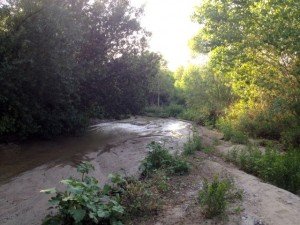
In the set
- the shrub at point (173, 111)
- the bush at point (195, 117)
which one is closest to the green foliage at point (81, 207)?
the bush at point (195, 117)

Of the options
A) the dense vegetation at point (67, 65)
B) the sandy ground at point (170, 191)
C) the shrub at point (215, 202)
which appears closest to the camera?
the shrub at point (215, 202)

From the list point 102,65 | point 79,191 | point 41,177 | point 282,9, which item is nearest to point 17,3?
point 102,65

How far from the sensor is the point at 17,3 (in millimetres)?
16156

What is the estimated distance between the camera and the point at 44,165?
12984 millimetres

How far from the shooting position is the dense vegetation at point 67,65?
1568 centimetres

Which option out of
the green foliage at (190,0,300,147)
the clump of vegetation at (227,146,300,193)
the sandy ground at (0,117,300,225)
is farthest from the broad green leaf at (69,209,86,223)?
the green foliage at (190,0,300,147)

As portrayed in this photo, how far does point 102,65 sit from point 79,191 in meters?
15.4

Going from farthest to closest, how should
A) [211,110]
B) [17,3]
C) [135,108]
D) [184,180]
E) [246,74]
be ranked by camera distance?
[211,110] < [135,108] < [246,74] < [17,3] < [184,180]

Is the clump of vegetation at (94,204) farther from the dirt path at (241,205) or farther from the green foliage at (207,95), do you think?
the green foliage at (207,95)

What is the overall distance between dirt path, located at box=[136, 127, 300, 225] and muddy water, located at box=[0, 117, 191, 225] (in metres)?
1.96

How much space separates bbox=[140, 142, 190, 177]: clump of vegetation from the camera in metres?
9.79

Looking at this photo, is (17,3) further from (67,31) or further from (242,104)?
(242,104)

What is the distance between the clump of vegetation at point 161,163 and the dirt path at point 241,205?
13.0 inches

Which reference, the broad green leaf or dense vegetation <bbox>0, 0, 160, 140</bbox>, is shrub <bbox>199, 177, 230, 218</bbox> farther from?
dense vegetation <bbox>0, 0, 160, 140</bbox>
